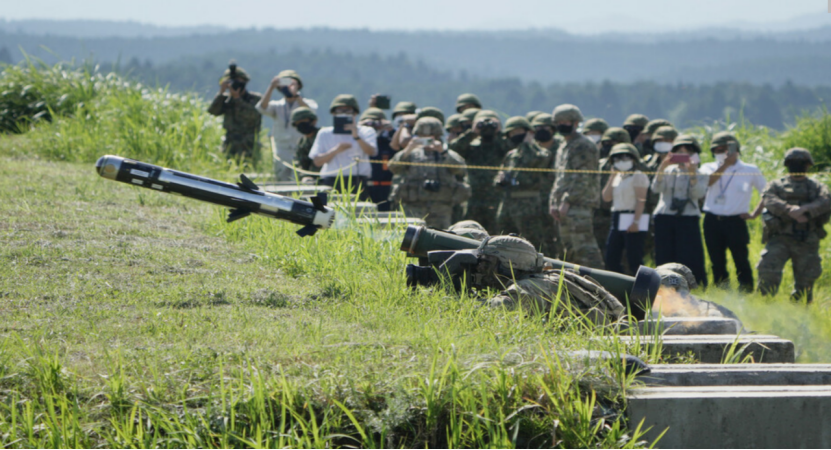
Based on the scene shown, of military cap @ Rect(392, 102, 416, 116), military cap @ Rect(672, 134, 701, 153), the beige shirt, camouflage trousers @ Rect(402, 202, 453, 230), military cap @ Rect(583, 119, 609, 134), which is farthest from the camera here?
military cap @ Rect(392, 102, 416, 116)

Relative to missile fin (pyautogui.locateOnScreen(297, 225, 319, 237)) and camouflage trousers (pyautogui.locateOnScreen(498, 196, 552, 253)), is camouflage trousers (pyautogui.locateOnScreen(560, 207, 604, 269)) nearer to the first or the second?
camouflage trousers (pyautogui.locateOnScreen(498, 196, 552, 253))

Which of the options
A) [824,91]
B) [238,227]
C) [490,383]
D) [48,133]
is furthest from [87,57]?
[824,91]

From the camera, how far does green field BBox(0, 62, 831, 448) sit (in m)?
3.98

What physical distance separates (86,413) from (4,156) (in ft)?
33.5

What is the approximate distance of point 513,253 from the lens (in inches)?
231

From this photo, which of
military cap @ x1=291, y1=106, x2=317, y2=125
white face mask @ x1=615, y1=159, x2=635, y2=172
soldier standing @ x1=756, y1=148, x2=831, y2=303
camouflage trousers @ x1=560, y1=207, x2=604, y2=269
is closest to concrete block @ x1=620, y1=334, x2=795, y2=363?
soldier standing @ x1=756, y1=148, x2=831, y2=303

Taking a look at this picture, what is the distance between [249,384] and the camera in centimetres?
422

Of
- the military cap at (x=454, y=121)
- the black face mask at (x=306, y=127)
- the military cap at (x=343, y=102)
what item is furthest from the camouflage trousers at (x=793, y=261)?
the black face mask at (x=306, y=127)

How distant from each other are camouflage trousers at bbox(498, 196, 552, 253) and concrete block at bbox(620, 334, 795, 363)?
5.61 meters

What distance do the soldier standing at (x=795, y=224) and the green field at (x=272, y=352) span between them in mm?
1752

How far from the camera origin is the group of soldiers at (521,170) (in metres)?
9.48

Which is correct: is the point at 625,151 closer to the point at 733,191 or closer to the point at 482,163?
the point at 733,191

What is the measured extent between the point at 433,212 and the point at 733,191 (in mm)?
3600

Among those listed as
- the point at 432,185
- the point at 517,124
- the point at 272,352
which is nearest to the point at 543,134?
the point at 517,124
